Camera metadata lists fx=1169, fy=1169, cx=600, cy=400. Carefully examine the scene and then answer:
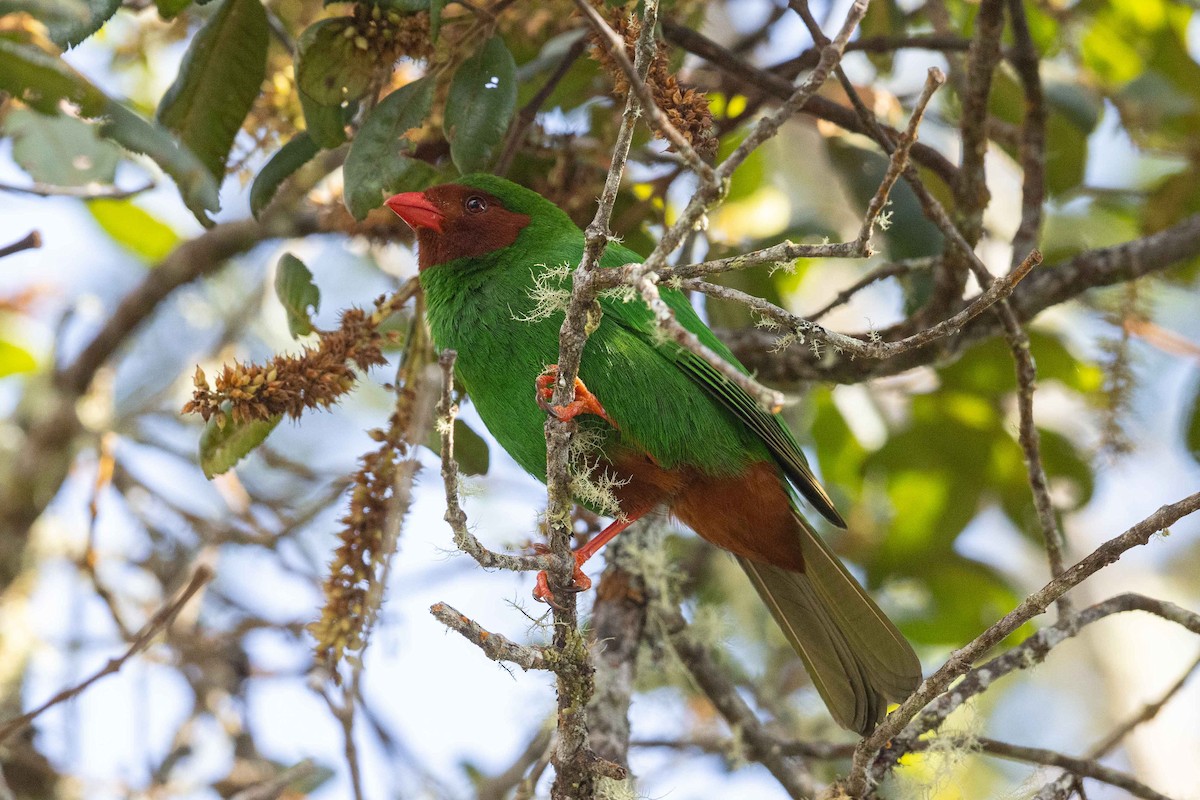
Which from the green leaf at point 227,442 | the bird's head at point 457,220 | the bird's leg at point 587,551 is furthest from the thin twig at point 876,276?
the green leaf at point 227,442

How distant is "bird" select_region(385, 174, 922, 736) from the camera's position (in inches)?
129

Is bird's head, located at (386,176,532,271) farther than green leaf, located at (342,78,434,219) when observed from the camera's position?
Yes

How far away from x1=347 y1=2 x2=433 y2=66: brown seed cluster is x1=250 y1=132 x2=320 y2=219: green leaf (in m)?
0.33

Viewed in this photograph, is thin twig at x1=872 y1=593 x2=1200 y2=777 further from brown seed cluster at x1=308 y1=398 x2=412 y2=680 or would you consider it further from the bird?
brown seed cluster at x1=308 y1=398 x2=412 y2=680

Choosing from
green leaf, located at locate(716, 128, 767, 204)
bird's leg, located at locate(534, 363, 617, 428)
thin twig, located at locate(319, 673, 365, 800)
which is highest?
green leaf, located at locate(716, 128, 767, 204)

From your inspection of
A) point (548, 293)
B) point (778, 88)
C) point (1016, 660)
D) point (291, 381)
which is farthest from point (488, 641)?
point (778, 88)

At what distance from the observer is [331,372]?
2.97 metres

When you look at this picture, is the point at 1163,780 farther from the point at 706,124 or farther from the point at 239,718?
the point at 706,124

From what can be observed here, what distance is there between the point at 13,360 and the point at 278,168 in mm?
2973

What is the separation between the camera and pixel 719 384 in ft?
11.3

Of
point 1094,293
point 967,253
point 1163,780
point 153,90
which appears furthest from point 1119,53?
point 153,90

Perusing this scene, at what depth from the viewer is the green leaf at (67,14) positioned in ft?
7.40

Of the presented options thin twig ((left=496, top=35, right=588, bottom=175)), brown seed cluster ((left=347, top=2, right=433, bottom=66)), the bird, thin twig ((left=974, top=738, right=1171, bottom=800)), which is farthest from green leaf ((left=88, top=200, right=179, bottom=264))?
thin twig ((left=974, top=738, right=1171, bottom=800))

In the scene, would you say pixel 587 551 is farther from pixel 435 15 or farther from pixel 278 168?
pixel 435 15
